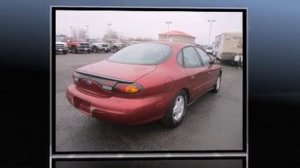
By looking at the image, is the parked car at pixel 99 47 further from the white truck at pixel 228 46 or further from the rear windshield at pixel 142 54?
the white truck at pixel 228 46

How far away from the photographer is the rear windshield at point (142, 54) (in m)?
2.53

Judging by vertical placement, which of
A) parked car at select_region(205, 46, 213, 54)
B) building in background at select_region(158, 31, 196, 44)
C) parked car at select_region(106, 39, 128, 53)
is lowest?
parked car at select_region(205, 46, 213, 54)

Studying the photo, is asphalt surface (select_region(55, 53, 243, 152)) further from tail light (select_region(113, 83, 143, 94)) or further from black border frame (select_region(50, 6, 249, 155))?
tail light (select_region(113, 83, 143, 94))

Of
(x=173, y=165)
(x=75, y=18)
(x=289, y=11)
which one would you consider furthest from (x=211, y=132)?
(x=75, y=18)

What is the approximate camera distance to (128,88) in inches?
94.2

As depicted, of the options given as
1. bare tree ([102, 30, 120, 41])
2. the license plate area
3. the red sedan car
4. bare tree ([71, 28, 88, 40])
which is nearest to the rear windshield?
the red sedan car

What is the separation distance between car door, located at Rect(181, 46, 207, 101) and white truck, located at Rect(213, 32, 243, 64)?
160 mm

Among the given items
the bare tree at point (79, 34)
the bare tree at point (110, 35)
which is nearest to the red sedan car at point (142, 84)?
the bare tree at point (110, 35)

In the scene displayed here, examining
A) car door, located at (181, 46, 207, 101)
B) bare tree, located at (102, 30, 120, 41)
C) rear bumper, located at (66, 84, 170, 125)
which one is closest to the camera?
rear bumper, located at (66, 84, 170, 125)

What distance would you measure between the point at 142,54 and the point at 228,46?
0.68 m

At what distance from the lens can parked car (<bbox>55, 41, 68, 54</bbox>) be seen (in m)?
2.44

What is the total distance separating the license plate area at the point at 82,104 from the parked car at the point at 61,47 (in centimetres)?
37

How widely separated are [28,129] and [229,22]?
5.73 feet

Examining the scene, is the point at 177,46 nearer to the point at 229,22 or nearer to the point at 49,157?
the point at 229,22
